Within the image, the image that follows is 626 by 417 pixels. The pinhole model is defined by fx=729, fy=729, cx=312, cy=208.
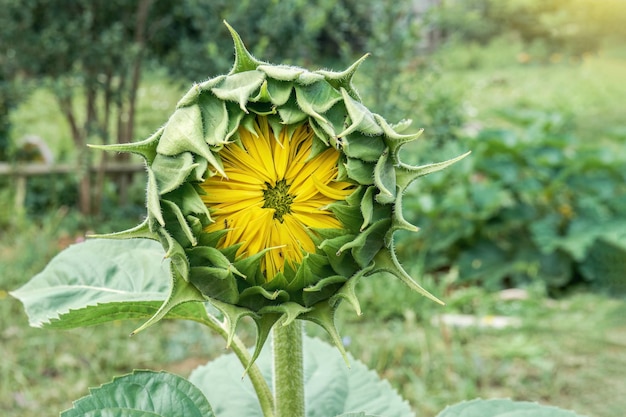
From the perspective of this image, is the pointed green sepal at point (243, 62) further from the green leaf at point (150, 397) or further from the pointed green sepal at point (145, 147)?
the green leaf at point (150, 397)

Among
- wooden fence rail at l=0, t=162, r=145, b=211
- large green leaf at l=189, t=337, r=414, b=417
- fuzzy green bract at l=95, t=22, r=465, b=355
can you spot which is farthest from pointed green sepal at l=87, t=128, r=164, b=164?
wooden fence rail at l=0, t=162, r=145, b=211

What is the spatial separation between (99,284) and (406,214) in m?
3.11

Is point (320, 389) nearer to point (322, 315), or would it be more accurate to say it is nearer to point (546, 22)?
point (322, 315)

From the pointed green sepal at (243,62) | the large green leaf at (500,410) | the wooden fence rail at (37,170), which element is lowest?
the large green leaf at (500,410)

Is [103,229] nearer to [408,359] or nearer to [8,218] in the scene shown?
[8,218]

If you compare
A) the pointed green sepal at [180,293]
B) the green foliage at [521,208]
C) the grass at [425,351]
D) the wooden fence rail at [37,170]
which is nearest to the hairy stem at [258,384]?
the pointed green sepal at [180,293]

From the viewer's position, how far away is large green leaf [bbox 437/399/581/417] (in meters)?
0.71

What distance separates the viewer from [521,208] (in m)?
3.86

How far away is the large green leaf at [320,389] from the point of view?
33.9 inches

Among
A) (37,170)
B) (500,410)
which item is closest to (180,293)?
(500,410)

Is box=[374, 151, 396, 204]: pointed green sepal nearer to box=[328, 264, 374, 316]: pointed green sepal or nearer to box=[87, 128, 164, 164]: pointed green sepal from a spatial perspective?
box=[328, 264, 374, 316]: pointed green sepal

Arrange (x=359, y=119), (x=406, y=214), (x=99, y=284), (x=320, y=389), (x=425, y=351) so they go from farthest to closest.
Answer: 1. (x=406, y=214)
2. (x=425, y=351)
3. (x=320, y=389)
4. (x=99, y=284)
5. (x=359, y=119)

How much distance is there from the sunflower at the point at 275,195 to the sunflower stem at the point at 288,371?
10cm

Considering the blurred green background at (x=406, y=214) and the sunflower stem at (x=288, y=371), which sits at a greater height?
the blurred green background at (x=406, y=214)
